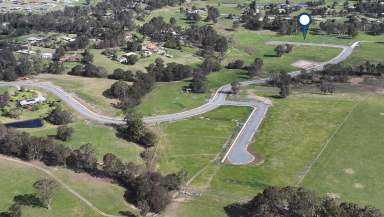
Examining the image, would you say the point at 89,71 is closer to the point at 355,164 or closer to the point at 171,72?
the point at 171,72

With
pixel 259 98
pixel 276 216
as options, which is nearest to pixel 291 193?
pixel 276 216

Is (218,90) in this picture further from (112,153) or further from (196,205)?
(196,205)

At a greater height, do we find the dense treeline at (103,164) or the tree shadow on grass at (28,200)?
the dense treeline at (103,164)

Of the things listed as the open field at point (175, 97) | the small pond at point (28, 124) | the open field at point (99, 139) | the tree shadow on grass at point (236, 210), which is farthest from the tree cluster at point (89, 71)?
the tree shadow on grass at point (236, 210)

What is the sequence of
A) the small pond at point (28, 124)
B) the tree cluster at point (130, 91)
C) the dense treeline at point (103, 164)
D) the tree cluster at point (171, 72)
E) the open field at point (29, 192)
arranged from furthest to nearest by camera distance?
the tree cluster at point (171, 72) < the tree cluster at point (130, 91) < the small pond at point (28, 124) < the dense treeline at point (103, 164) < the open field at point (29, 192)

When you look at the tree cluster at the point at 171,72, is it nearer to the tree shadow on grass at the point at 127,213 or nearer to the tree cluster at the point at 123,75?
the tree cluster at the point at 123,75

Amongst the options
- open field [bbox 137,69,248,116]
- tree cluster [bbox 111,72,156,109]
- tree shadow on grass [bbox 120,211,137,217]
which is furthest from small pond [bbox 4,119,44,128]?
tree shadow on grass [bbox 120,211,137,217]

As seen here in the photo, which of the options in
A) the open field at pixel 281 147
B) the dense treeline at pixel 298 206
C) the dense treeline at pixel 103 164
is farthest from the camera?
the open field at pixel 281 147

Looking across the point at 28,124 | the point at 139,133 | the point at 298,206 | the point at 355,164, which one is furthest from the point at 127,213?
the point at 355,164
